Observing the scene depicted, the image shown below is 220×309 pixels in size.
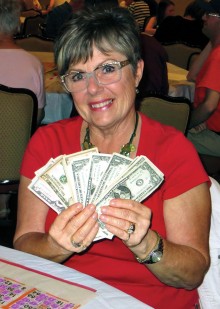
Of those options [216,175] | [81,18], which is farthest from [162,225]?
[216,175]

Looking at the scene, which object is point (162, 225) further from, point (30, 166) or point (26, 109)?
point (26, 109)

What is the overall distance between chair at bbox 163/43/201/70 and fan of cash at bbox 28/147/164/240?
17.4 feet

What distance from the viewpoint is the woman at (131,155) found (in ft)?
5.65

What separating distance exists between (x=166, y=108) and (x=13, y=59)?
1172 millimetres

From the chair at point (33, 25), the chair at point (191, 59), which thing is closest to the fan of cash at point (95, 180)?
the chair at point (191, 59)

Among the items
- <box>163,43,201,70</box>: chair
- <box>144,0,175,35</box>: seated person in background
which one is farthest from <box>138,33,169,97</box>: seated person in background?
<box>144,0,175,35</box>: seated person in background

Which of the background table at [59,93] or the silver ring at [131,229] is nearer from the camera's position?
the silver ring at [131,229]

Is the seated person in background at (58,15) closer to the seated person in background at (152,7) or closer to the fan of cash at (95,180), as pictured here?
the seated person in background at (152,7)

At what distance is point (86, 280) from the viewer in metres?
1.53

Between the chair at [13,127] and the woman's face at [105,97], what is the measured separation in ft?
5.01

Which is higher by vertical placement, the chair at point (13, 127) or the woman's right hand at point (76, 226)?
the woman's right hand at point (76, 226)

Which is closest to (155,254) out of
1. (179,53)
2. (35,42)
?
(35,42)

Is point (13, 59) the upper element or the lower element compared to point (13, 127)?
upper

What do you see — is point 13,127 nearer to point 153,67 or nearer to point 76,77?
point 153,67
